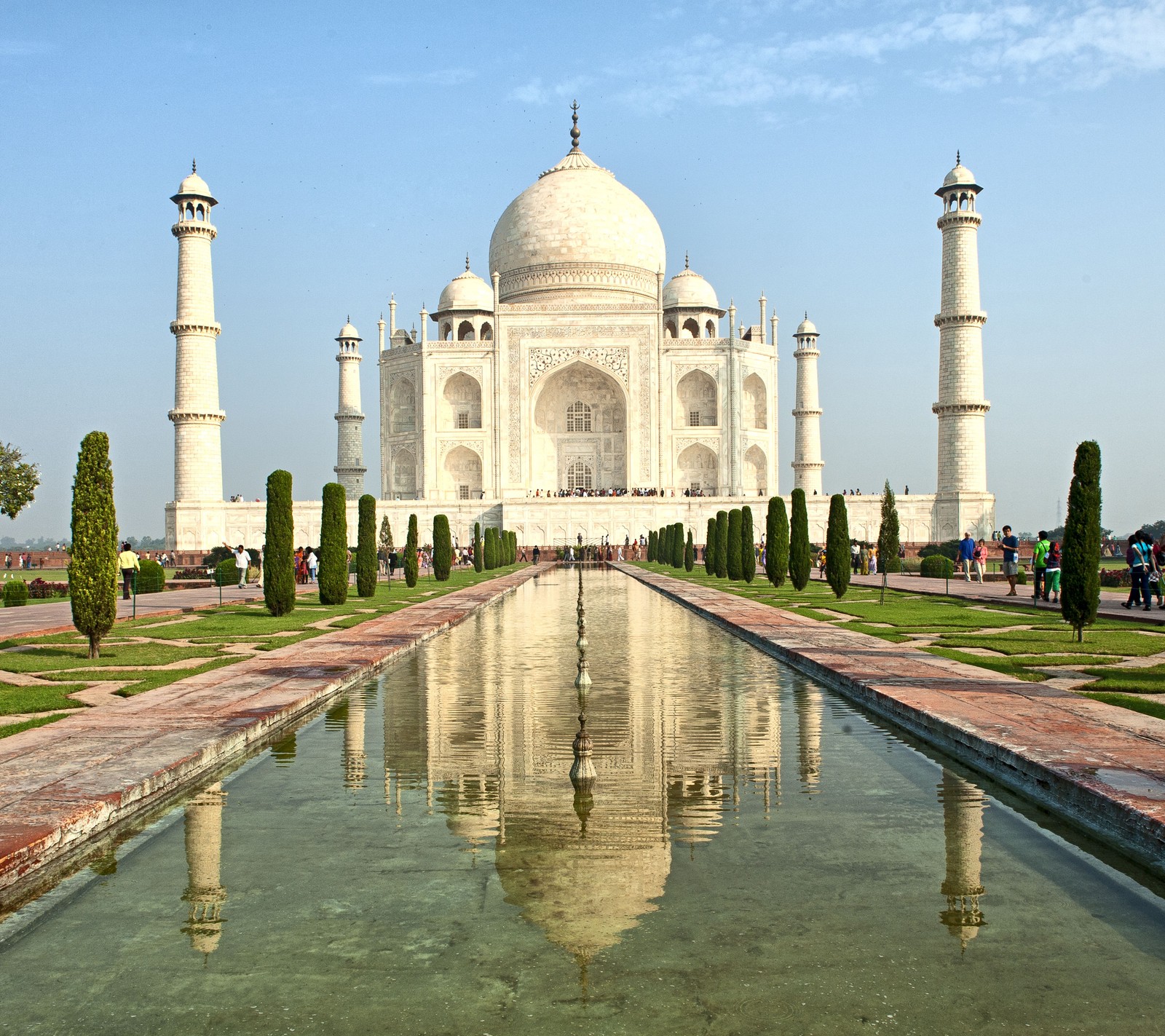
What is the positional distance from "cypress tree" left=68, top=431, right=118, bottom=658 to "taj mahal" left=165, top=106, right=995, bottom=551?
2504cm

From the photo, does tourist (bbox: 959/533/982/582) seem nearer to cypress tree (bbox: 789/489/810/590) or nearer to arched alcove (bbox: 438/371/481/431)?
cypress tree (bbox: 789/489/810/590)

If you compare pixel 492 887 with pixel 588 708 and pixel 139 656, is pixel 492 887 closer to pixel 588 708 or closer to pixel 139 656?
pixel 588 708

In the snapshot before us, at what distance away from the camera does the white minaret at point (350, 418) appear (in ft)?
138

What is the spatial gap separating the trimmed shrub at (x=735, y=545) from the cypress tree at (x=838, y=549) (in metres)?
4.24

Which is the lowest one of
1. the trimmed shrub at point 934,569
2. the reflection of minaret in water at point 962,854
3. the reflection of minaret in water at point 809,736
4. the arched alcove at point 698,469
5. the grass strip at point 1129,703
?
the reflection of minaret in water at point 962,854

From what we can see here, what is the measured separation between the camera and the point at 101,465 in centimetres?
834

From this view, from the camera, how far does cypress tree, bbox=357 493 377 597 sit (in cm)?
1581

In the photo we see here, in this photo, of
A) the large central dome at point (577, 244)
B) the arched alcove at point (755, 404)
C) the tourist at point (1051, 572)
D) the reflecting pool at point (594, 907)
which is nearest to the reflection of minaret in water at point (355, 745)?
the reflecting pool at point (594, 907)

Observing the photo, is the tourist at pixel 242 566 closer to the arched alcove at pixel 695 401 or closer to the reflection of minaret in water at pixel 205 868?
the reflection of minaret in water at pixel 205 868

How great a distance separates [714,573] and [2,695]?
18207 millimetres

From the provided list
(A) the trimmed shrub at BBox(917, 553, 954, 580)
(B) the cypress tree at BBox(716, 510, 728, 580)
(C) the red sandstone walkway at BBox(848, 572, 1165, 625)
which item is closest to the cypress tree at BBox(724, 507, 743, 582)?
(B) the cypress tree at BBox(716, 510, 728, 580)

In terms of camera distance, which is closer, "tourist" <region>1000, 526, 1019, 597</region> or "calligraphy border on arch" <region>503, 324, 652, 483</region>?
"tourist" <region>1000, 526, 1019, 597</region>

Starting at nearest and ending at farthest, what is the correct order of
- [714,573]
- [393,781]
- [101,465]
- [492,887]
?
1. [492,887]
2. [393,781]
3. [101,465]
4. [714,573]

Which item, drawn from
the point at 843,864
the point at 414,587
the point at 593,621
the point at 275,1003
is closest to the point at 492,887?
the point at 275,1003
